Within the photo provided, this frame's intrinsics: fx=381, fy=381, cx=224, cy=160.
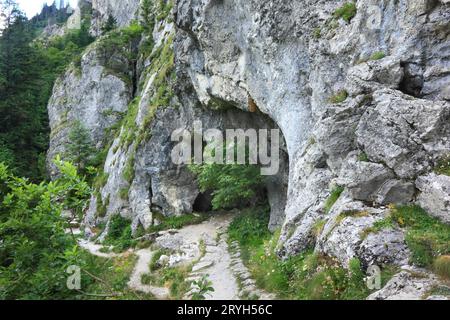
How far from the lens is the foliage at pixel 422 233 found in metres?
7.98

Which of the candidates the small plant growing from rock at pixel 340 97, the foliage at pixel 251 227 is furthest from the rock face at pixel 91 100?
the small plant growing from rock at pixel 340 97

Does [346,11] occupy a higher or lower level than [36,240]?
higher

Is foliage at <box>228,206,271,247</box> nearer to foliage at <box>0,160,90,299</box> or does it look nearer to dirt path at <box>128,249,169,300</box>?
dirt path at <box>128,249,169,300</box>

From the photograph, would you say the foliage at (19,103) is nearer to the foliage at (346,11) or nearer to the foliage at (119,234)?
the foliage at (119,234)

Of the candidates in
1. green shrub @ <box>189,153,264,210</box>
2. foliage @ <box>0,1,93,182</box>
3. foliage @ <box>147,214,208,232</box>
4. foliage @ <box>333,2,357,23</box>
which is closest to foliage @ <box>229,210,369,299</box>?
green shrub @ <box>189,153,264,210</box>

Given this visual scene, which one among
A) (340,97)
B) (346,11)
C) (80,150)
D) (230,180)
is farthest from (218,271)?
(80,150)

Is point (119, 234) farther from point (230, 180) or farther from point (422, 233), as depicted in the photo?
point (422, 233)

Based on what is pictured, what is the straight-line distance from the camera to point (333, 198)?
37.9 ft

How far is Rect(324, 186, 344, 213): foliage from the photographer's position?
1144 cm

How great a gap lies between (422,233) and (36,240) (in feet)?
25.5

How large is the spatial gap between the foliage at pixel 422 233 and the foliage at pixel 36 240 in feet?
22.3

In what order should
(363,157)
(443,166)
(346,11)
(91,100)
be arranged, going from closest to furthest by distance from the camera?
(443,166) < (363,157) < (346,11) < (91,100)

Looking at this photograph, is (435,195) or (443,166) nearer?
(435,195)
